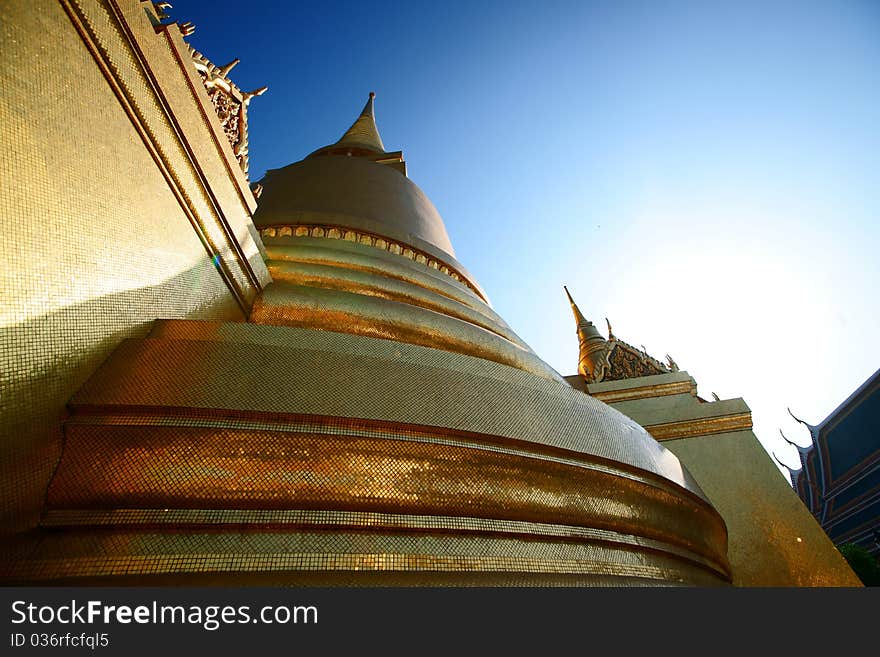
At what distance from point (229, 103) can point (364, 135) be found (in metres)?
4.43

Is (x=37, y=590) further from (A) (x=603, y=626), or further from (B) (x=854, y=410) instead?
(B) (x=854, y=410)

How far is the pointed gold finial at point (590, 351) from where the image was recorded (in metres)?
5.11

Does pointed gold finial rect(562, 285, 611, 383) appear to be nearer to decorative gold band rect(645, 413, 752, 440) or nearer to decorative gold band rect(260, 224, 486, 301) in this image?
decorative gold band rect(645, 413, 752, 440)

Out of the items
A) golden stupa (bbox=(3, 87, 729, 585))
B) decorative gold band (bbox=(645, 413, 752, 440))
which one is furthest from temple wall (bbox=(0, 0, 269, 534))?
decorative gold band (bbox=(645, 413, 752, 440))

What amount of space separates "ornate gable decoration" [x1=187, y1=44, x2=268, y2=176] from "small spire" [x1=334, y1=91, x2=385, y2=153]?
11.9 feet

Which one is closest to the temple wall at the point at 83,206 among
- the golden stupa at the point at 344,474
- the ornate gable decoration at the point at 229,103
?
the golden stupa at the point at 344,474

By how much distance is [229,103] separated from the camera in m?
2.30

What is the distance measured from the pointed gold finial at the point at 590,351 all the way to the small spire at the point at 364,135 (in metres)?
3.69

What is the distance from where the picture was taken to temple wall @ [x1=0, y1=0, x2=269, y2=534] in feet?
3.49

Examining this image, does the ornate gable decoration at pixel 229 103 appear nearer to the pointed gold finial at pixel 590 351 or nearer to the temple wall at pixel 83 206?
the temple wall at pixel 83 206

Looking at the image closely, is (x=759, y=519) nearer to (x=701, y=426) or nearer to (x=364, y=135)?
(x=701, y=426)

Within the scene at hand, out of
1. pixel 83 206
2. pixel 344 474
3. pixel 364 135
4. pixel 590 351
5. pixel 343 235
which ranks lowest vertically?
pixel 344 474

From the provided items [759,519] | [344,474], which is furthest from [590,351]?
[344,474]

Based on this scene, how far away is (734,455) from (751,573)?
89 centimetres
